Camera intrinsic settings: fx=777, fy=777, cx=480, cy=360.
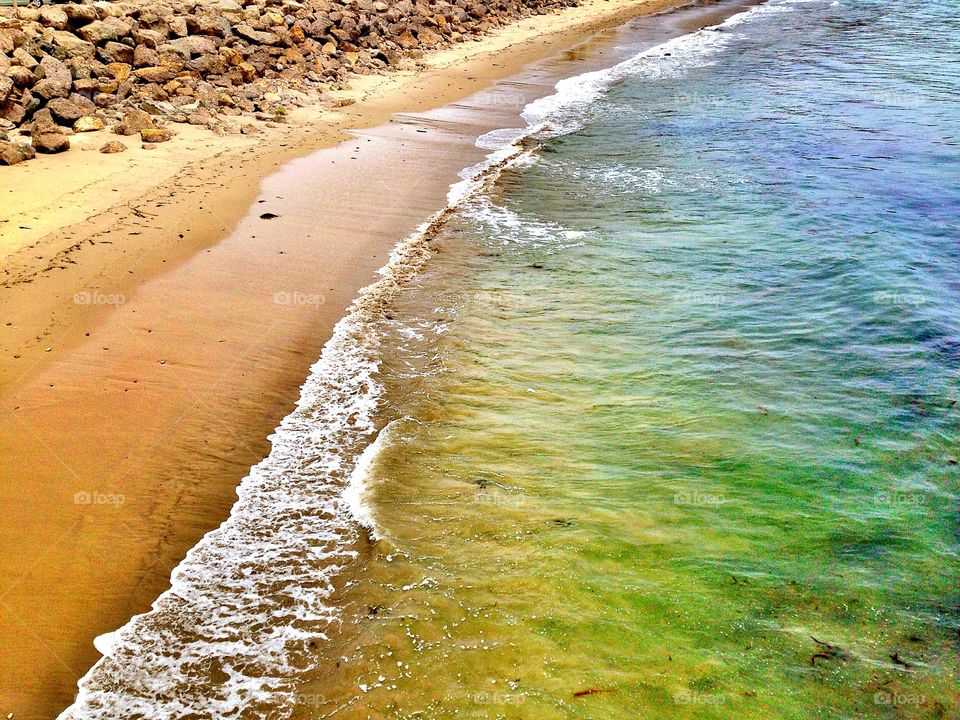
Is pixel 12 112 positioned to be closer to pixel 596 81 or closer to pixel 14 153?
pixel 14 153

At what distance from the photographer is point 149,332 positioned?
809 cm

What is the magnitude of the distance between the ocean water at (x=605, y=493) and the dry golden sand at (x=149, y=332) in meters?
0.37

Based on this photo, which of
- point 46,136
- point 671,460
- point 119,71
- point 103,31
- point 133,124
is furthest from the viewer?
point 103,31

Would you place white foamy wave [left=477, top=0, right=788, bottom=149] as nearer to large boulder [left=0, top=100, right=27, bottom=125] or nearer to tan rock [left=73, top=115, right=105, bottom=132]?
tan rock [left=73, top=115, right=105, bottom=132]

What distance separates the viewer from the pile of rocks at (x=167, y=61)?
13953 millimetres

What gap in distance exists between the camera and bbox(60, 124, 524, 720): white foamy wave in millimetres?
4352

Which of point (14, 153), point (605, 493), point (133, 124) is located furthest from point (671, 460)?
point (133, 124)

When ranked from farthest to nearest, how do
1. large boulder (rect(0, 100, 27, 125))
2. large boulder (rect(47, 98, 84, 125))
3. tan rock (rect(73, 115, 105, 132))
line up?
large boulder (rect(47, 98, 84, 125)) < tan rock (rect(73, 115, 105, 132)) < large boulder (rect(0, 100, 27, 125))

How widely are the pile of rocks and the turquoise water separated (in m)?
7.05

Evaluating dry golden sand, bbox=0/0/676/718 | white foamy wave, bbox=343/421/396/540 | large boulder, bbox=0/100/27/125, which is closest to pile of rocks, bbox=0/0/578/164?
large boulder, bbox=0/100/27/125

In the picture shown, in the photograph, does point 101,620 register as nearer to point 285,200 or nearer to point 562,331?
point 562,331

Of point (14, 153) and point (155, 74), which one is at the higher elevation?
point (155, 74)

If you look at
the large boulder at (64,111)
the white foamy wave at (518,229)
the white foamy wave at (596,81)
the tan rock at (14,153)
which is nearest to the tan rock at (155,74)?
the large boulder at (64,111)

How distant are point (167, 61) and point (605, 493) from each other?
15.1 m
